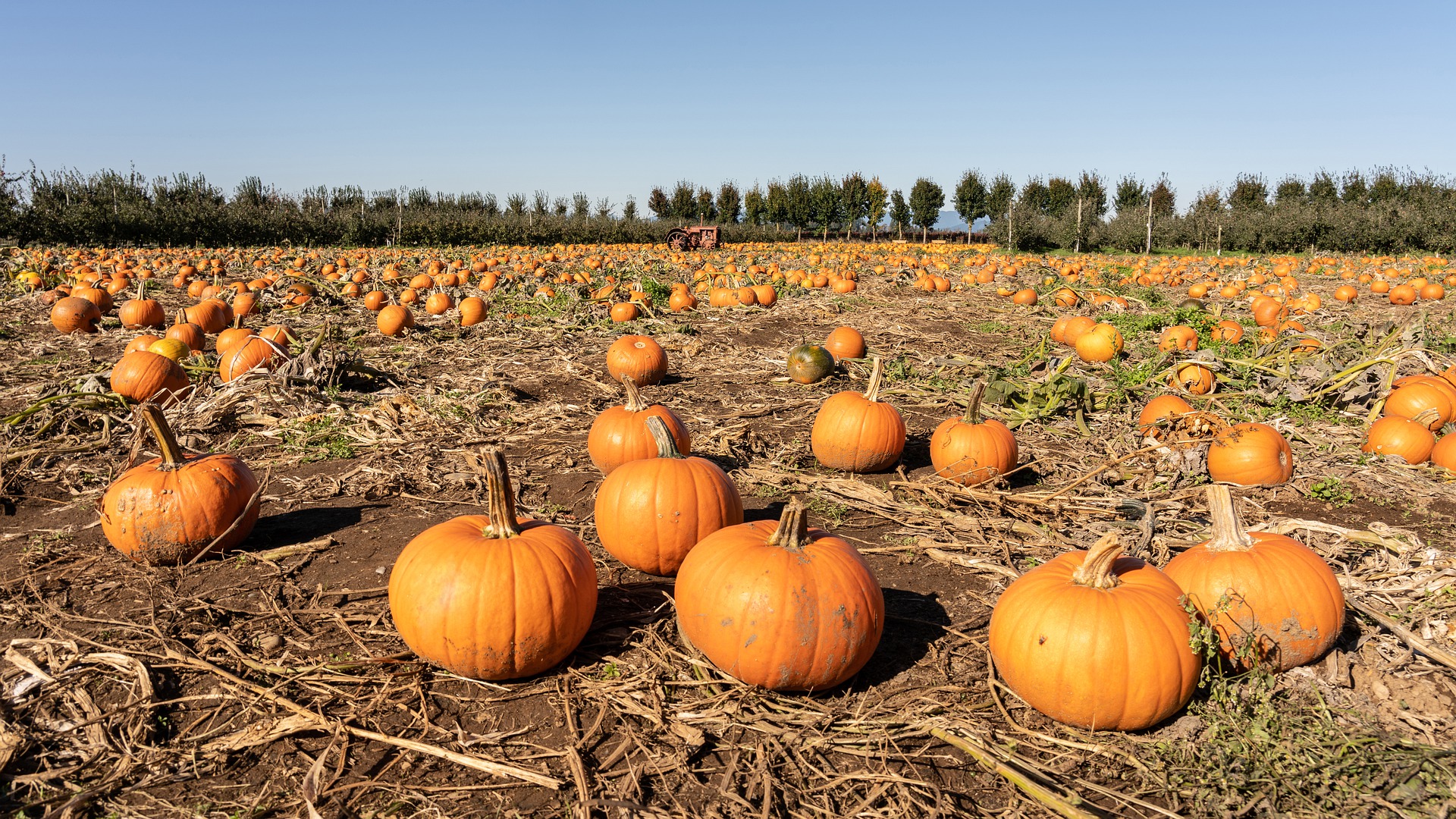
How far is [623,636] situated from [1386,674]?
2965 millimetres

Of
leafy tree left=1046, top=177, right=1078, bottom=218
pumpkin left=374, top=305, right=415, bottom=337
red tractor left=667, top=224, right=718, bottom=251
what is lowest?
pumpkin left=374, top=305, right=415, bottom=337

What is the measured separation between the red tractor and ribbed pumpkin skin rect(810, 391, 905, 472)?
2977 cm

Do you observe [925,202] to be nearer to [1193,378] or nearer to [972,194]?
[972,194]

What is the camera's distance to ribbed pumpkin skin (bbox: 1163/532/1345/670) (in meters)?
2.89

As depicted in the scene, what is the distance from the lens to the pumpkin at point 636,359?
26.7ft

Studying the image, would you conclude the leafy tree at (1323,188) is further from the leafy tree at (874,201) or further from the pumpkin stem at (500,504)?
the pumpkin stem at (500,504)

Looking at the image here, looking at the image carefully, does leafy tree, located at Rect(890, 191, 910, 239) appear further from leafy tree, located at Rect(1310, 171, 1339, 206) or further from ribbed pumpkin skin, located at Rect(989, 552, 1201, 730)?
ribbed pumpkin skin, located at Rect(989, 552, 1201, 730)

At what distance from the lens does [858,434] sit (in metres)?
5.48

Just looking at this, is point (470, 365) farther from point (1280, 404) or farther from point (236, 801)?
point (1280, 404)

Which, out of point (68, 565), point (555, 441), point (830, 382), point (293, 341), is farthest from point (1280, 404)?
point (293, 341)

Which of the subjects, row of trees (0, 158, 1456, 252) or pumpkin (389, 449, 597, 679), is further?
row of trees (0, 158, 1456, 252)

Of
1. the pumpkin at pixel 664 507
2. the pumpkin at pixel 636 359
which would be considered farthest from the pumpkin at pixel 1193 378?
the pumpkin at pixel 664 507

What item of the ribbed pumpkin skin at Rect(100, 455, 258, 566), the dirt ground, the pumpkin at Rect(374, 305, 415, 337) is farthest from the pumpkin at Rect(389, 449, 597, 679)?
the pumpkin at Rect(374, 305, 415, 337)

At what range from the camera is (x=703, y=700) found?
300cm
